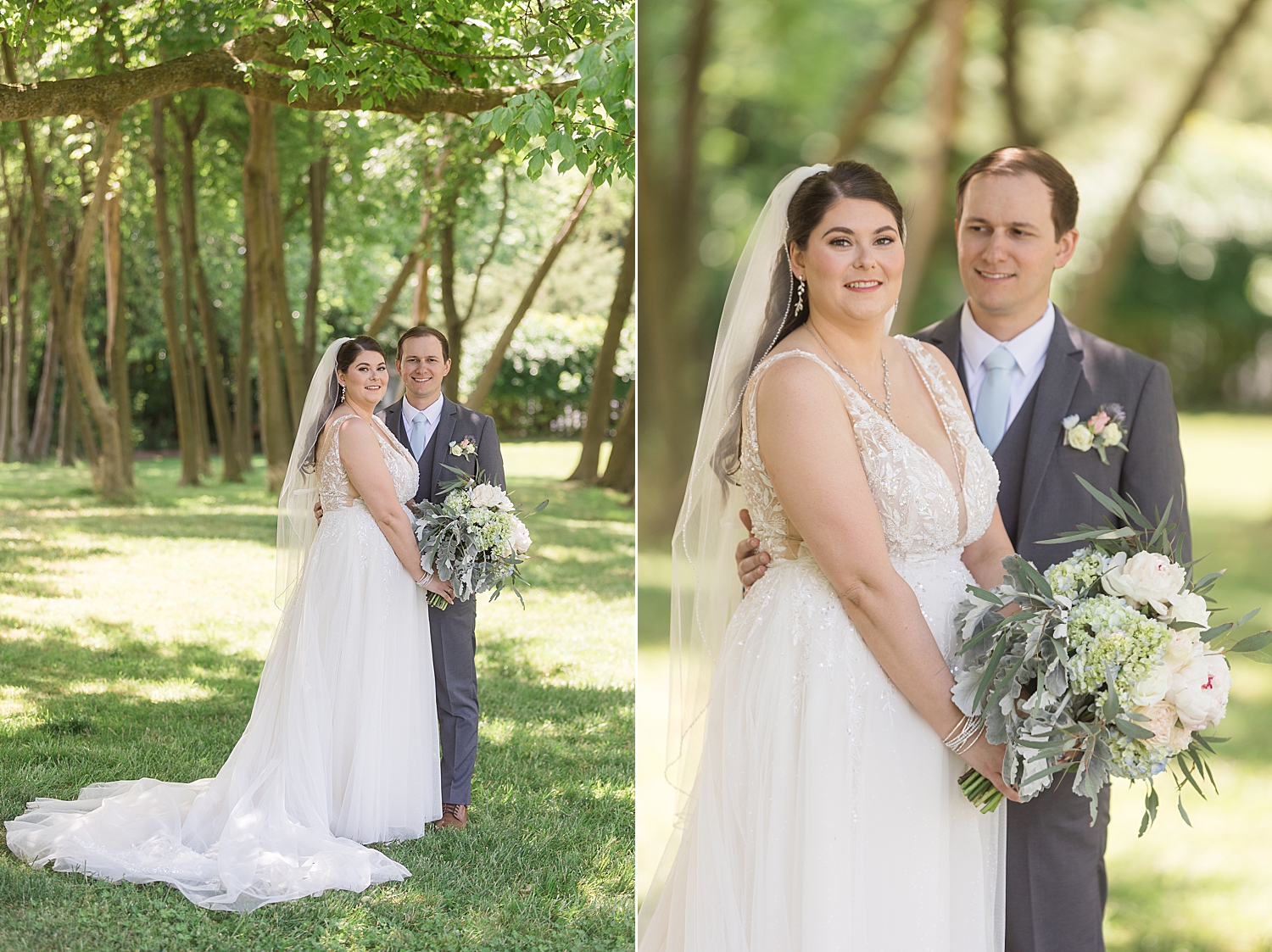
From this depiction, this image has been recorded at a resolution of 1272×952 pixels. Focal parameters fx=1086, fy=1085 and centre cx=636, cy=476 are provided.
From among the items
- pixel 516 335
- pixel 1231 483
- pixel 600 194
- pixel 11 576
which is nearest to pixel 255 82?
pixel 11 576

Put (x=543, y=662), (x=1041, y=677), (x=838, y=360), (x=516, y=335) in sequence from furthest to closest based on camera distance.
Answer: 1. (x=516, y=335)
2. (x=543, y=662)
3. (x=838, y=360)
4. (x=1041, y=677)

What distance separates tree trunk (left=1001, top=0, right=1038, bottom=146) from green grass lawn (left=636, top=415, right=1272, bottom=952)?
7.41ft

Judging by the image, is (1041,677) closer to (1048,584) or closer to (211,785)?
(1048,584)

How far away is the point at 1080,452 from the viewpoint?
8.71ft

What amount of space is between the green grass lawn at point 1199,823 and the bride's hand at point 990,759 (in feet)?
2.15

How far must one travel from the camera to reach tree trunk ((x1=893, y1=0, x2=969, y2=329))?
190 inches

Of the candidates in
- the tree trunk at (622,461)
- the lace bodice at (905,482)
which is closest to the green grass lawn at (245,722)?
the lace bodice at (905,482)

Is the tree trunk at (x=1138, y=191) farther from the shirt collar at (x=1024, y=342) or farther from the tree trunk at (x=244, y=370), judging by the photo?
the tree trunk at (x=244, y=370)

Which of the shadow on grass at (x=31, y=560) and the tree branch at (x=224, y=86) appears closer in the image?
the tree branch at (x=224, y=86)

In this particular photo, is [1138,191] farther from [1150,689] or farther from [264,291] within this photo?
[264,291]

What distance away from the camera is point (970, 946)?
2.26 m

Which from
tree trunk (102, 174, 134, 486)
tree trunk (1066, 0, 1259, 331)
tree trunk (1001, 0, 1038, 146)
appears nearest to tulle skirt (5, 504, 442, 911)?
tree trunk (1001, 0, 1038, 146)

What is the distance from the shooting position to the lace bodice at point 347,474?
4059mm

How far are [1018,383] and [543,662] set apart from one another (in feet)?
16.2
